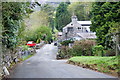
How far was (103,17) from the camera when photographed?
14.8 metres

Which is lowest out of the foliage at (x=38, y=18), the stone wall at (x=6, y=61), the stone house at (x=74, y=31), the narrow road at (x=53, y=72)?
the narrow road at (x=53, y=72)

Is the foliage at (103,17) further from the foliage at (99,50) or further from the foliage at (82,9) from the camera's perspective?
the foliage at (82,9)

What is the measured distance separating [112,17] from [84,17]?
10628 millimetres

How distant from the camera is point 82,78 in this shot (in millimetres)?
4770

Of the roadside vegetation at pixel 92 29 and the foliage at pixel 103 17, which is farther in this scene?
the foliage at pixel 103 17

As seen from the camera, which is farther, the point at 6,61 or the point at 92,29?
the point at 92,29

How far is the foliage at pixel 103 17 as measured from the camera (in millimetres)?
13320

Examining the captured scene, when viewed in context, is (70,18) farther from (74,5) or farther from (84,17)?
(84,17)

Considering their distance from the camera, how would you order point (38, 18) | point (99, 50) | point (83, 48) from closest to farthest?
1. point (99, 50)
2. point (83, 48)
3. point (38, 18)

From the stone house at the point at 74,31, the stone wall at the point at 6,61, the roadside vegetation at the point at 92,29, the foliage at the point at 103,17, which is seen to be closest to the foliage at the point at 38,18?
the roadside vegetation at the point at 92,29

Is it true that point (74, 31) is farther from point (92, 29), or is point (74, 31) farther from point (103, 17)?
point (103, 17)

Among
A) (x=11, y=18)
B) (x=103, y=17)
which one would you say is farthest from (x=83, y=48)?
(x=11, y=18)

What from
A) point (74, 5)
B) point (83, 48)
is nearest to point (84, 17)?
point (74, 5)

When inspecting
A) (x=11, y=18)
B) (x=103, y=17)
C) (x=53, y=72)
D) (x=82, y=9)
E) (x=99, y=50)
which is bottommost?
(x=53, y=72)
